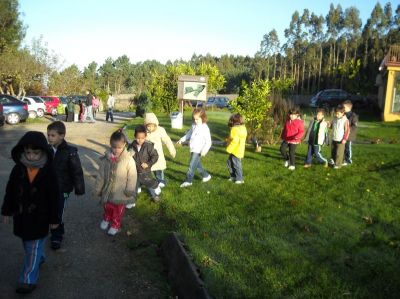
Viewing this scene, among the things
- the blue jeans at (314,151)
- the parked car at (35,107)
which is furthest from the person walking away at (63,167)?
the parked car at (35,107)

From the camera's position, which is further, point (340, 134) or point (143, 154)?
point (340, 134)

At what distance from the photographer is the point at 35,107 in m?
27.5

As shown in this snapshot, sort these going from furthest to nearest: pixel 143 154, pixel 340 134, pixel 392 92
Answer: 1. pixel 392 92
2. pixel 340 134
3. pixel 143 154

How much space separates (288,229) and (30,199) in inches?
133

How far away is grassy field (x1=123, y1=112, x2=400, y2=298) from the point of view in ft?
13.1

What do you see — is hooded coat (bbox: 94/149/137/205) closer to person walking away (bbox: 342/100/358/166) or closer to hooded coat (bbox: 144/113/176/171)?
hooded coat (bbox: 144/113/176/171)

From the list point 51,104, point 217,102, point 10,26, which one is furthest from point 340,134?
point 10,26

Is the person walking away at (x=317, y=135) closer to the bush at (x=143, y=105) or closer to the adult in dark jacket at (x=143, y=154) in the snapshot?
the adult in dark jacket at (x=143, y=154)

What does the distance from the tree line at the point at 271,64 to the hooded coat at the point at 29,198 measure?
24.8m

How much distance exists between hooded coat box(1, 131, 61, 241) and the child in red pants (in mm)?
1452

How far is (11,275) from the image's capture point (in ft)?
13.8

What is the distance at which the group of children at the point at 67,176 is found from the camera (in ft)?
12.7

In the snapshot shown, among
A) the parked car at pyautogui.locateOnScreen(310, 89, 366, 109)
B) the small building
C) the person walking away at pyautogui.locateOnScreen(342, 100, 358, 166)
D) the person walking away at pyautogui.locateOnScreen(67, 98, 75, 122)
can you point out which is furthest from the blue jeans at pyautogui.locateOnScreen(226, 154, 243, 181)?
the parked car at pyautogui.locateOnScreen(310, 89, 366, 109)

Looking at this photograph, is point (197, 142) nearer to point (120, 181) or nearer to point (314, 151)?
point (120, 181)
